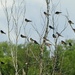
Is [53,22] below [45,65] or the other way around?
the other way around

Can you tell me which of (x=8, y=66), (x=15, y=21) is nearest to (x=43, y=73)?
(x=15, y=21)

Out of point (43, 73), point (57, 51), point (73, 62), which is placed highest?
point (57, 51)

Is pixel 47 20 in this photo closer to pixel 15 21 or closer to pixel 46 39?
pixel 46 39

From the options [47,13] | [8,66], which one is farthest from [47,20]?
[8,66]

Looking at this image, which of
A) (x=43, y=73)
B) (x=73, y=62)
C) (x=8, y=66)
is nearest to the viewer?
(x=43, y=73)

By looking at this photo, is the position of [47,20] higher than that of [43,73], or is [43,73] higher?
[47,20]

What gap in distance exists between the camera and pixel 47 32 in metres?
6.95

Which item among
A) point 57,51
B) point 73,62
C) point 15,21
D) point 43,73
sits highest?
point 15,21

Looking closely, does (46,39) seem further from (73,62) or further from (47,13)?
(73,62)

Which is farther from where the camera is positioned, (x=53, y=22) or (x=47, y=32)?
(x=53, y=22)

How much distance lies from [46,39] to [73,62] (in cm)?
2828

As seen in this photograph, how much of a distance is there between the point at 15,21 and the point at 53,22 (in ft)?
2.91

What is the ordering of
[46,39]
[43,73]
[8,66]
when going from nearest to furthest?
[46,39] → [43,73] → [8,66]

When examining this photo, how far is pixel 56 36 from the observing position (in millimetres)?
7121
